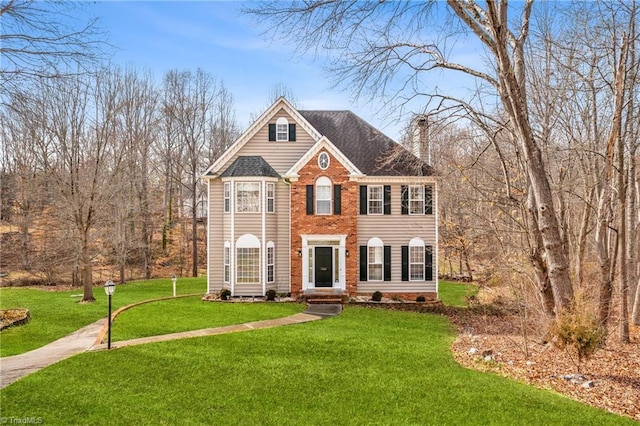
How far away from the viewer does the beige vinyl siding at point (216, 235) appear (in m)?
20.1

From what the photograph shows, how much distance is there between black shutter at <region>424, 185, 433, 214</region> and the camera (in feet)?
66.1

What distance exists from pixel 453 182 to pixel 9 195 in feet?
102

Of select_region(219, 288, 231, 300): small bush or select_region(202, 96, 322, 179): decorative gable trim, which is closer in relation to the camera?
select_region(219, 288, 231, 300): small bush

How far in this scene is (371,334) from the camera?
12555 millimetres

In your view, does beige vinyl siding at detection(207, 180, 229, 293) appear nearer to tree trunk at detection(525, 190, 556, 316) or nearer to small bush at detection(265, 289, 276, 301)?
small bush at detection(265, 289, 276, 301)

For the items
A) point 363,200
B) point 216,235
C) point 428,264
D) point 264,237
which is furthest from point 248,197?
point 428,264

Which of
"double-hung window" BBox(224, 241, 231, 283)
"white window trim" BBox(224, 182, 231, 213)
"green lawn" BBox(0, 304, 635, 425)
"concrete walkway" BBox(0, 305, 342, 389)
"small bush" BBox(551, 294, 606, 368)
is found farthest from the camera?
"double-hung window" BBox(224, 241, 231, 283)

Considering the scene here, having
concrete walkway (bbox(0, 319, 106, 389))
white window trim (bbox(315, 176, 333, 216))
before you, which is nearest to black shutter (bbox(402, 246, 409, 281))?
white window trim (bbox(315, 176, 333, 216))

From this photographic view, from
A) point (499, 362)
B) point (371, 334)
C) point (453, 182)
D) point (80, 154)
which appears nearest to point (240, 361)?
point (371, 334)

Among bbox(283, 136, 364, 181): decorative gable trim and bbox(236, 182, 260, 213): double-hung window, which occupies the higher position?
bbox(283, 136, 364, 181): decorative gable trim

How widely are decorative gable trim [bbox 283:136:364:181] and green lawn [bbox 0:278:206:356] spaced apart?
7.82 metres

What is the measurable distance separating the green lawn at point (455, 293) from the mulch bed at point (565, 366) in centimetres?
766

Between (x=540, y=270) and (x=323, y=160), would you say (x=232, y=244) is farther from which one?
(x=540, y=270)

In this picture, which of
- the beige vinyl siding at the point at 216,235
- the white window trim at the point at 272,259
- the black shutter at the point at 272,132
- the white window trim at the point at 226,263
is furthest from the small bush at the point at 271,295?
the black shutter at the point at 272,132
